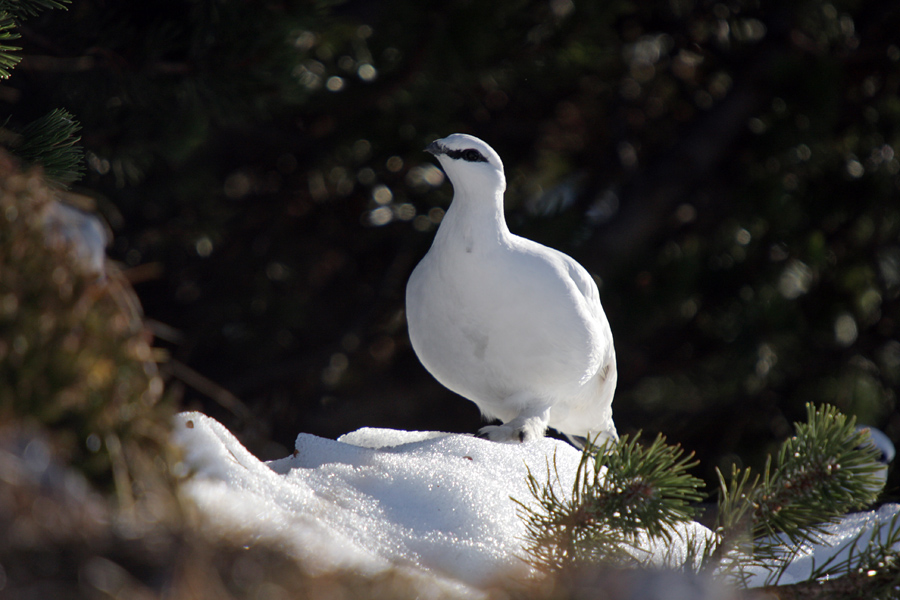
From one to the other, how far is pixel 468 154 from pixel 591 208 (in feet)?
6.53

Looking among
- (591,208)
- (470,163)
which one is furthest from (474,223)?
(591,208)

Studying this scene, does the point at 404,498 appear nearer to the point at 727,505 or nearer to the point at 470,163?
the point at 727,505

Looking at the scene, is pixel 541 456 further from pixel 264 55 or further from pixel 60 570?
pixel 264 55

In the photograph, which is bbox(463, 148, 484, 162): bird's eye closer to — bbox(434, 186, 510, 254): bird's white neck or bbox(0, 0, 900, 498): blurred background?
bbox(434, 186, 510, 254): bird's white neck

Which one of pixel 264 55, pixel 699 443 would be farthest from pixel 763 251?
pixel 264 55

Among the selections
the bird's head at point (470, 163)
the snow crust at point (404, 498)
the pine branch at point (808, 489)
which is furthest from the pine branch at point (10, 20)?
the pine branch at point (808, 489)

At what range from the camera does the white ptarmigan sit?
5.07ft

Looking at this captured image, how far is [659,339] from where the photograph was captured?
142 inches

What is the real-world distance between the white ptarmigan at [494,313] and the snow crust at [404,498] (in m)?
0.29

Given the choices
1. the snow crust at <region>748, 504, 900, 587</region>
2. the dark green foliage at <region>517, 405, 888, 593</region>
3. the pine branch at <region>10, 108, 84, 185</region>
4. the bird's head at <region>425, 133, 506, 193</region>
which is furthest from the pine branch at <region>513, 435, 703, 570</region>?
the bird's head at <region>425, 133, 506, 193</region>

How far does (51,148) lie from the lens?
999 millimetres

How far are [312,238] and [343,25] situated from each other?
1110mm

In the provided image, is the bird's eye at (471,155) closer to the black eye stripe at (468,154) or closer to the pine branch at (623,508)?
the black eye stripe at (468,154)

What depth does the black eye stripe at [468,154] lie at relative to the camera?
163 centimetres
